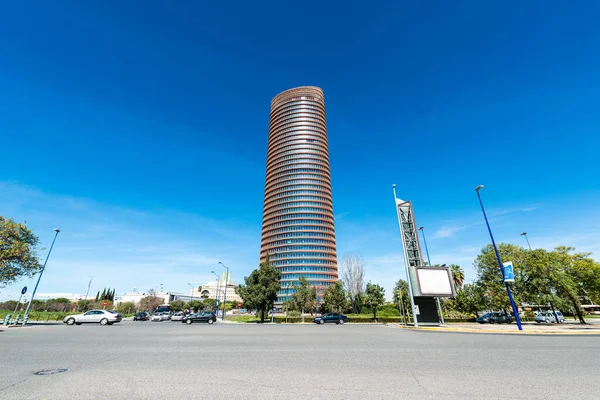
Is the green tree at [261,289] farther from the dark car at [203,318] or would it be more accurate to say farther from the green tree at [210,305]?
the green tree at [210,305]

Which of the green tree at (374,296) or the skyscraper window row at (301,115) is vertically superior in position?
the skyscraper window row at (301,115)

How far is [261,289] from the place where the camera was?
45844 millimetres

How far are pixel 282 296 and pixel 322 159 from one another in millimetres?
75210

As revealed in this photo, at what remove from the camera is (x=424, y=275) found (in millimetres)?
30625

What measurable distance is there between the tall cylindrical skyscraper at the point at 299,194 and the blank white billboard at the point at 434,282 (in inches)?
3324

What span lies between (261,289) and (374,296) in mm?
23354

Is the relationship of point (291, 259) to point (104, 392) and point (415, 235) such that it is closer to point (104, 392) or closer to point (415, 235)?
point (415, 235)

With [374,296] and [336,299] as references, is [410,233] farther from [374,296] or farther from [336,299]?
[336,299]

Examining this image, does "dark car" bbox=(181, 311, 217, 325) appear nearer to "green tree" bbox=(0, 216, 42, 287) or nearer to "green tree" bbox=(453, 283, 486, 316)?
"green tree" bbox=(0, 216, 42, 287)

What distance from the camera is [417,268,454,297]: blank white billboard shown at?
30.0 metres

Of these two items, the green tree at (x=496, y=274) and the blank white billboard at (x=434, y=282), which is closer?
the blank white billboard at (x=434, y=282)

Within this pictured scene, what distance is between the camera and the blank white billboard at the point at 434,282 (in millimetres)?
29984

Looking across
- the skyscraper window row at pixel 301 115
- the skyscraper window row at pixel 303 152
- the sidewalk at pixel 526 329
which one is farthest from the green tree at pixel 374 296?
the skyscraper window row at pixel 301 115

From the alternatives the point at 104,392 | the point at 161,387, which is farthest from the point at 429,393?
the point at 104,392
